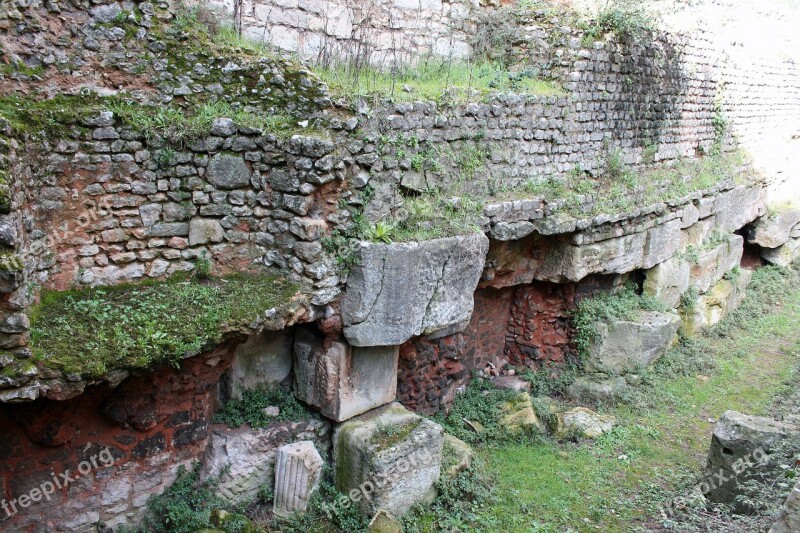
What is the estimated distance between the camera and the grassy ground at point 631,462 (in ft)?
17.5

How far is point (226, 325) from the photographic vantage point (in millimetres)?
4305

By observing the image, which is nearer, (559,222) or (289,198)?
(289,198)

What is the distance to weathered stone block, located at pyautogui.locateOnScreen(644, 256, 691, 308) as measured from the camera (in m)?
8.66

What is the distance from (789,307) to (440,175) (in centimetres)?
838

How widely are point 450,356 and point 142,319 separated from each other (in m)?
3.39

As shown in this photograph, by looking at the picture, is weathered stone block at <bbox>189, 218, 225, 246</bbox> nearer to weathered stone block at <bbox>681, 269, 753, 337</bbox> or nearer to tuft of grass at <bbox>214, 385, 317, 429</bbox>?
tuft of grass at <bbox>214, 385, 317, 429</bbox>

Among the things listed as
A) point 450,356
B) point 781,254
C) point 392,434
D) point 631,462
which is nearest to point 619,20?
point 450,356

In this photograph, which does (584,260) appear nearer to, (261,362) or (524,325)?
(524,325)

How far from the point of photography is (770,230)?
12.2 m

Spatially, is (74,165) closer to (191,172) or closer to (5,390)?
(191,172)

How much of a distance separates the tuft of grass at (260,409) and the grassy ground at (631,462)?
172cm

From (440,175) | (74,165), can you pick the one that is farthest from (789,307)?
(74,165)

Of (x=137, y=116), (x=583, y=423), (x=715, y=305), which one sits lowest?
(x=583, y=423)

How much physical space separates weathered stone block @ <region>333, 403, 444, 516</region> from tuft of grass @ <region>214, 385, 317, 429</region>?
0.38 meters
